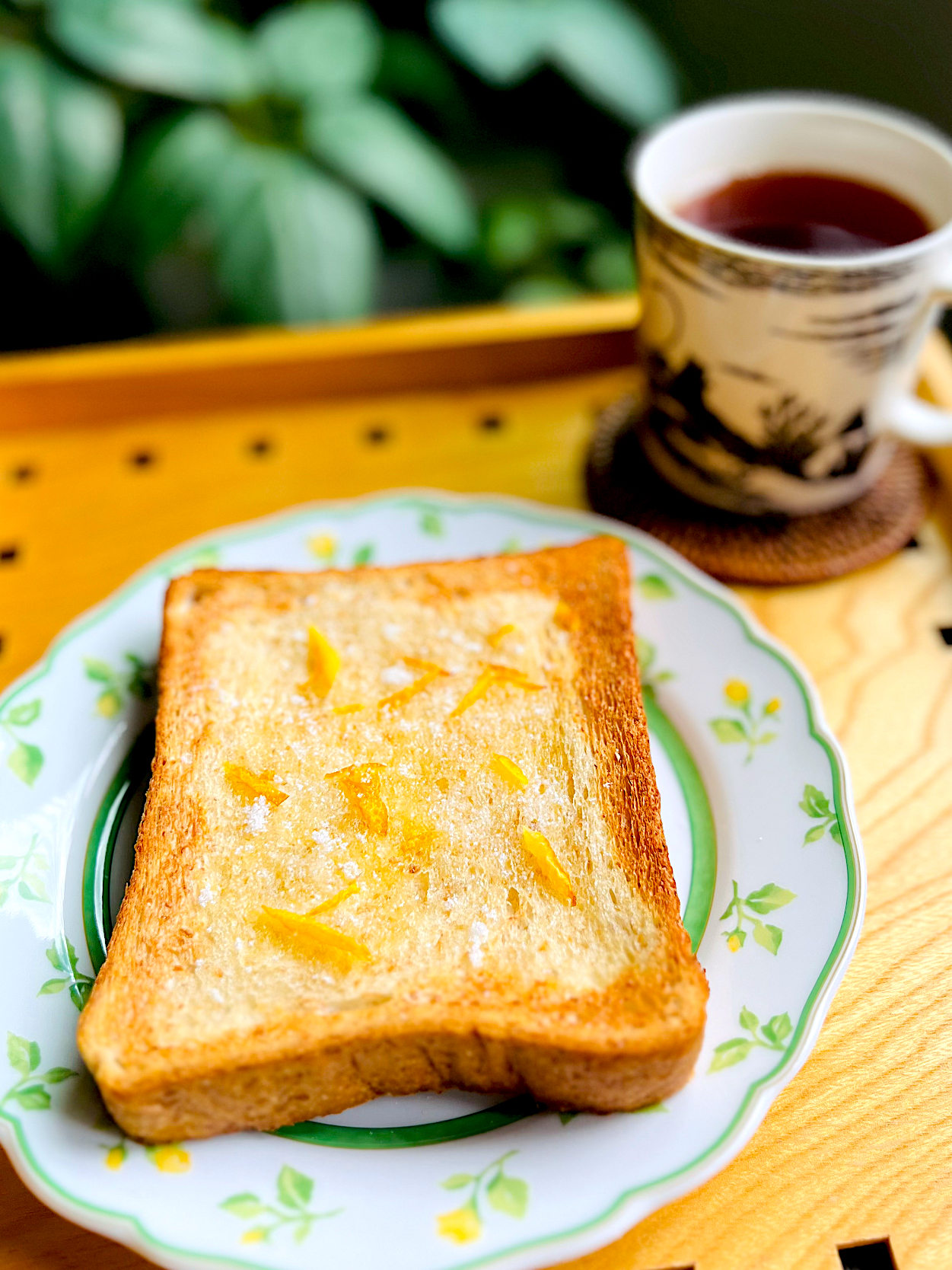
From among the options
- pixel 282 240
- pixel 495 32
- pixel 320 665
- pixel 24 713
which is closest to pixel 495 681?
pixel 320 665

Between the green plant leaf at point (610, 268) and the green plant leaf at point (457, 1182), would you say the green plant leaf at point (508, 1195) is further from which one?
the green plant leaf at point (610, 268)

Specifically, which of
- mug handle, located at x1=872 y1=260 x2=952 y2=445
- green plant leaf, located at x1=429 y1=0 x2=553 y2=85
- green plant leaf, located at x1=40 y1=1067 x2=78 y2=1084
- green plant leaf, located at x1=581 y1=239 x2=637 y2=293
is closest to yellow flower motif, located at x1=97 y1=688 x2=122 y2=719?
green plant leaf, located at x1=40 y1=1067 x2=78 y2=1084

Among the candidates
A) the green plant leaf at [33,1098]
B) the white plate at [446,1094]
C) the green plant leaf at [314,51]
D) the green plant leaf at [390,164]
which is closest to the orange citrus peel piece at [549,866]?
the white plate at [446,1094]

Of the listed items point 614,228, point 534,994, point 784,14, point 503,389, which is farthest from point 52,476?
point 784,14

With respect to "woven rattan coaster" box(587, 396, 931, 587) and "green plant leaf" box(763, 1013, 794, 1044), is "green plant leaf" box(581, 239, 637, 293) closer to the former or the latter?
"woven rattan coaster" box(587, 396, 931, 587)

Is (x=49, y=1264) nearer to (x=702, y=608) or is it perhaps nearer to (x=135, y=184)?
(x=702, y=608)

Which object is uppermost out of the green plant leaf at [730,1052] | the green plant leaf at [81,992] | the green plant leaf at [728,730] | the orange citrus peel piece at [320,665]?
the green plant leaf at [728,730]

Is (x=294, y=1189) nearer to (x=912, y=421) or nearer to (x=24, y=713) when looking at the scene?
(x=24, y=713)
